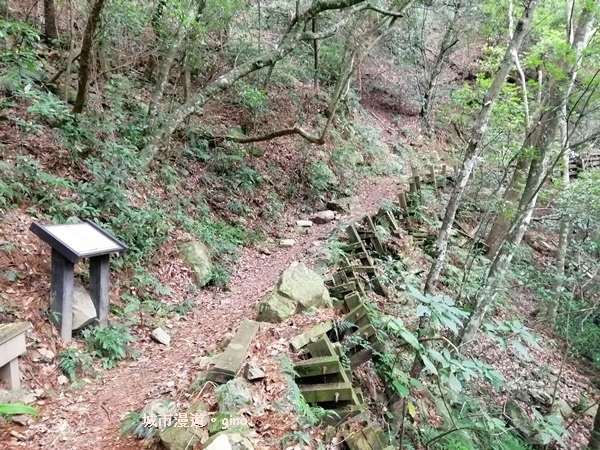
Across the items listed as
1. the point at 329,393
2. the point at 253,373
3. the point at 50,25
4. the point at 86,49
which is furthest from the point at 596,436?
the point at 50,25

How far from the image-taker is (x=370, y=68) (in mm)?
23562

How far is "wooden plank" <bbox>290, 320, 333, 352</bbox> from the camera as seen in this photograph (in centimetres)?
441

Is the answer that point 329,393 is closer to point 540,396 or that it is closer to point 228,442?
point 228,442

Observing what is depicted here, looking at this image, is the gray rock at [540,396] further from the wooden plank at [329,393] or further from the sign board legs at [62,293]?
the sign board legs at [62,293]

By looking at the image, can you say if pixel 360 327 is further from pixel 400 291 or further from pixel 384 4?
pixel 384 4

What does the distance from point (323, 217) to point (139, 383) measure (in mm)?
7838

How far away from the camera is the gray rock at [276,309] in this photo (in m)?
5.15

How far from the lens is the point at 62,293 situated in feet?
15.1

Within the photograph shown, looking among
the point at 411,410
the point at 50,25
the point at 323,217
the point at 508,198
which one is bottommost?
the point at 411,410

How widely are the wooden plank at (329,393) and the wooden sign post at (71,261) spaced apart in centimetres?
298

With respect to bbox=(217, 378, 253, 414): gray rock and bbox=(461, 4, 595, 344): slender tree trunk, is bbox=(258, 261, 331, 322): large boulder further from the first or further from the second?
bbox=(461, 4, 595, 344): slender tree trunk

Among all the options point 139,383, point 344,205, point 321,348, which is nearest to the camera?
point 321,348

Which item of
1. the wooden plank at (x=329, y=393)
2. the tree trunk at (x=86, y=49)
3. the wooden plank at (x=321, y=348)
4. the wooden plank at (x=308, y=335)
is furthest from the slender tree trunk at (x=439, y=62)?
the wooden plank at (x=329, y=393)

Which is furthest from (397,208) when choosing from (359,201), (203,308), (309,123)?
(203,308)
